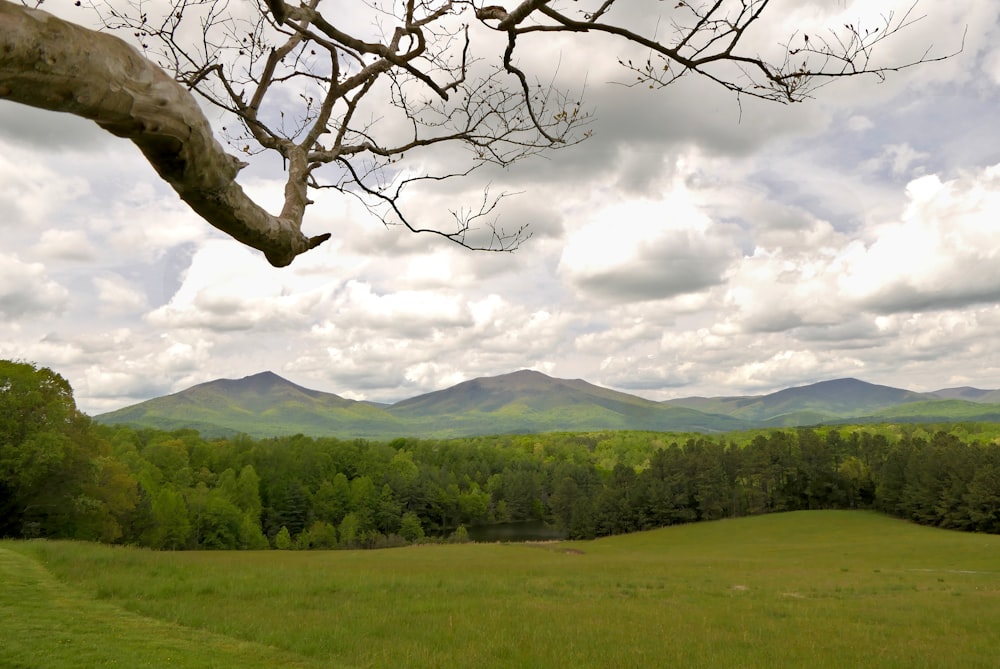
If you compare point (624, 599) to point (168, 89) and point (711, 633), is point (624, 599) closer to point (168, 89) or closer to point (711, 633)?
point (711, 633)

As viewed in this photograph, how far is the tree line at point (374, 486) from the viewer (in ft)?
116

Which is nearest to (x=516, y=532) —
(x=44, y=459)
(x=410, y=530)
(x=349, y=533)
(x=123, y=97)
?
(x=410, y=530)

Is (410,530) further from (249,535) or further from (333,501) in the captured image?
(249,535)

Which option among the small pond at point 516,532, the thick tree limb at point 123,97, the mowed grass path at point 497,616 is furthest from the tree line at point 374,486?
the thick tree limb at point 123,97

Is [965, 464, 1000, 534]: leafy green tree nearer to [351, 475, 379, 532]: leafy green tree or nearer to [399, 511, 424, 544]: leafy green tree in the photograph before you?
[399, 511, 424, 544]: leafy green tree

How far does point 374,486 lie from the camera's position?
91938 mm

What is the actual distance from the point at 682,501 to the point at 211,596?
238 ft

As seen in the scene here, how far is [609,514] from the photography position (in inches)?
3199

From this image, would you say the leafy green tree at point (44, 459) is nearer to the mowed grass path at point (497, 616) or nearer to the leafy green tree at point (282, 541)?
the mowed grass path at point (497, 616)

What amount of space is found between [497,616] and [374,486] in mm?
82230

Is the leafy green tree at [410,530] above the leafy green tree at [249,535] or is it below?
below

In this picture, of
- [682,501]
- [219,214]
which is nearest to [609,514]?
[682,501]

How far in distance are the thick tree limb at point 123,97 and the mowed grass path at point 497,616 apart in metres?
8.61

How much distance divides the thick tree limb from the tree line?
37.8m
